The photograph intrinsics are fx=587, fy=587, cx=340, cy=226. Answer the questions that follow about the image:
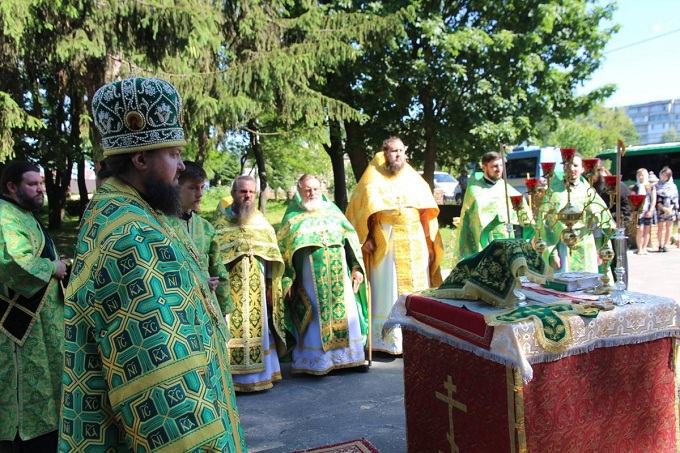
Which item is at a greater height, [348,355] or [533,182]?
[533,182]

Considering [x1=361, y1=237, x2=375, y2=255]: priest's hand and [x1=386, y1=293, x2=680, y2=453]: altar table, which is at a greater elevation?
[x1=361, y1=237, x2=375, y2=255]: priest's hand

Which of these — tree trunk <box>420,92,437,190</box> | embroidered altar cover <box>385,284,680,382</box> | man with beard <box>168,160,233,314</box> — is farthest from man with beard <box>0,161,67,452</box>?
tree trunk <box>420,92,437,190</box>

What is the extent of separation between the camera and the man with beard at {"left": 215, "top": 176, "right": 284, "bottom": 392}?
4.96 meters

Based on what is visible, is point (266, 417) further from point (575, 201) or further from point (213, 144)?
point (213, 144)

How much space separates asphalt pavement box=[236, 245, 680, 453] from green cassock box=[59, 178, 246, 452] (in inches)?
97.5

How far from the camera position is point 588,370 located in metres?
2.90

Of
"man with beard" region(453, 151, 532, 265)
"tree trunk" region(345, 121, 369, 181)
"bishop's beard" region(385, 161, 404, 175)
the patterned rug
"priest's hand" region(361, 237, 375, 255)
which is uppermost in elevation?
"tree trunk" region(345, 121, 369, 181)

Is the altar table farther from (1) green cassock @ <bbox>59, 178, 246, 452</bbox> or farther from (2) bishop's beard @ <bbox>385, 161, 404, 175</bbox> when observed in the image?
(2) bishop's beard @ <bbox>385, 161, 404, 175</bbox>

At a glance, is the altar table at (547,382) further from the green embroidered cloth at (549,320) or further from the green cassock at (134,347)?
the green cassock at (134,347)

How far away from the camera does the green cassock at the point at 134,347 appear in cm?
139

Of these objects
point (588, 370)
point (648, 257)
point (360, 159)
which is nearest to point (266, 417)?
point (588, 370)

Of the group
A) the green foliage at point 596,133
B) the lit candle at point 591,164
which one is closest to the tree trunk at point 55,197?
the lit candle at point 591,164

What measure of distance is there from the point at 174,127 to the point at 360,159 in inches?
571

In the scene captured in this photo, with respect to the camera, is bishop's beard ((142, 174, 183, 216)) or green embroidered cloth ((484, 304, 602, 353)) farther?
green embroidered cloth ((484, 304, 602, 353))
